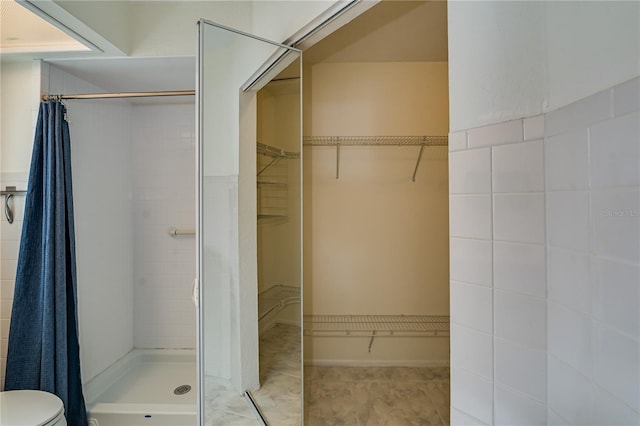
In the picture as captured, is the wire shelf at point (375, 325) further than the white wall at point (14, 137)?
Yes

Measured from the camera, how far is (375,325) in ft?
8.01

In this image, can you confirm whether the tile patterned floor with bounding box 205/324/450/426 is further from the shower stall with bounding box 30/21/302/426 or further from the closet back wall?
the closet back wall

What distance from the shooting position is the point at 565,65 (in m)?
0.62

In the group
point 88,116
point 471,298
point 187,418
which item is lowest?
point 187,418

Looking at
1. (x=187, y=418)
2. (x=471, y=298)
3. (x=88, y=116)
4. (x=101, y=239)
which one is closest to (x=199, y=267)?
(x=471, y=298)

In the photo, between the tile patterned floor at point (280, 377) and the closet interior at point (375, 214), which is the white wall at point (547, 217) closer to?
the tile patterned floor at point (280, 377)

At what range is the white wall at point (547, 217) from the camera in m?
0.50

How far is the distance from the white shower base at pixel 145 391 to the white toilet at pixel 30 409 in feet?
1.21

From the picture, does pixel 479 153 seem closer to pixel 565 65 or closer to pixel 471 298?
pixel 565 65

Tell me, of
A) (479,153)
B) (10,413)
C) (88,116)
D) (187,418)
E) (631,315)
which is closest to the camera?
(631,315)

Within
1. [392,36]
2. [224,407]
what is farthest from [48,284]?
[392,36]

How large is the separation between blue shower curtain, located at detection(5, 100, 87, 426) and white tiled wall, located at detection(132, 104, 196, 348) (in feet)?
2.29

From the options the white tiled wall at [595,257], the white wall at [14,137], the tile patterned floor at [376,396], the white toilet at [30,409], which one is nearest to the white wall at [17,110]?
the white wall at [14,137]

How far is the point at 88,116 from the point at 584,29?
2.58 meters
